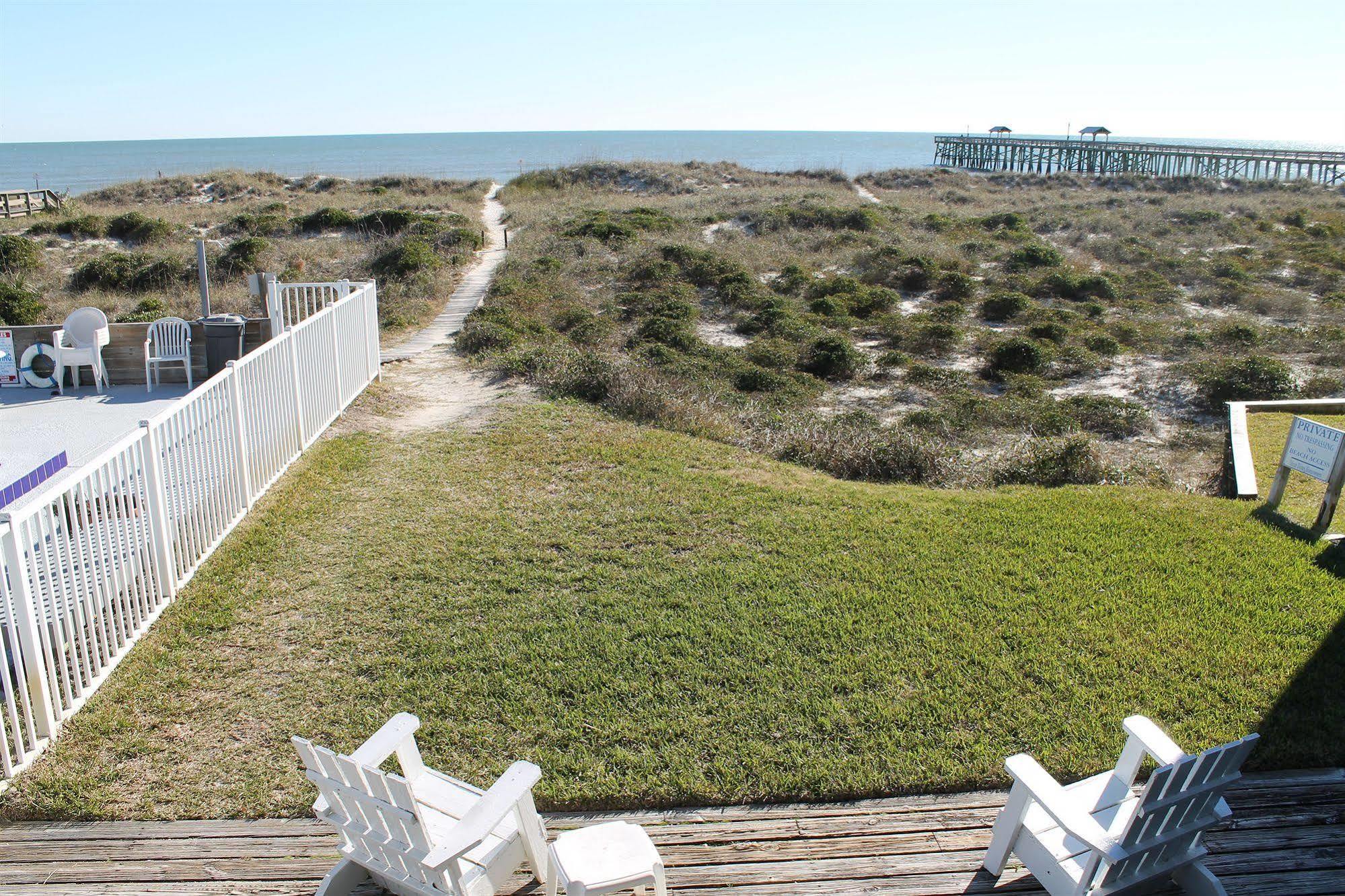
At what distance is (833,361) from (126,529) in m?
12.3

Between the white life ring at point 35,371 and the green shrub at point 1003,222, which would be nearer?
the white life ring at point 35,371

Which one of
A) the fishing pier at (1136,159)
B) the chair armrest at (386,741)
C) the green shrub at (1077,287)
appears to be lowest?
the chair armrest at (386,741)

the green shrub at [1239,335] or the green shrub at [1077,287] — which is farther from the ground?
the green shrub at [1077,287]

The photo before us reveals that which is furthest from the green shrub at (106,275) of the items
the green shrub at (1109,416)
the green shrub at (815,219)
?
the green shrub at (1109,416)

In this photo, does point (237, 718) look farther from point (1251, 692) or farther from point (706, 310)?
point (706, 310)

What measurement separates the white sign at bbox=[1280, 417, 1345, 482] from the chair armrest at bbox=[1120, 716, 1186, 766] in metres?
5.36

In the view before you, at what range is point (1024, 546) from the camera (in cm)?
721

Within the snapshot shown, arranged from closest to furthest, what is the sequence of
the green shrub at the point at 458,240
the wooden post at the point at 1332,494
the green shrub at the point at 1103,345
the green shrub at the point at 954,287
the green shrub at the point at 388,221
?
the wooden post at the point at 1332,494 < the green shrub at the point at 1103,345 < the green shrub at the point at 954,287 < the green shrub at the point at 458,240 < the green shrub at the point at 388,221

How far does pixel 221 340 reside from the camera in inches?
479

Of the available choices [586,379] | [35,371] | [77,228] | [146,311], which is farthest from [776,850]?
[77,228]

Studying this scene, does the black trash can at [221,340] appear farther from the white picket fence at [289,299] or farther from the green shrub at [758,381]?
the green shrub at [758,381]

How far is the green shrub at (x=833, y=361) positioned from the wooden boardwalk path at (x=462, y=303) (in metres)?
6.60

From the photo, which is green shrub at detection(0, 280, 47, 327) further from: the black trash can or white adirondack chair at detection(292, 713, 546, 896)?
white adirondack chair at detection(292, 713, 546, 896)

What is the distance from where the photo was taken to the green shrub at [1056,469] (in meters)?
9.60
